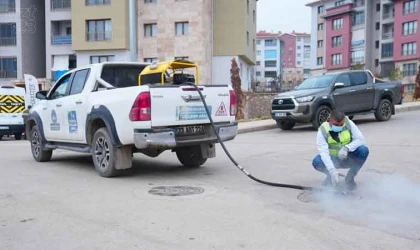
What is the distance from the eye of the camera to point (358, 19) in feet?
238

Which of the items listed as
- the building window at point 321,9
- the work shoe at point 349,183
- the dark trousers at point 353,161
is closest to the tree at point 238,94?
the dark trousers at point 353,161

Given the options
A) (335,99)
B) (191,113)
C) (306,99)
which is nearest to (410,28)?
(335,99)

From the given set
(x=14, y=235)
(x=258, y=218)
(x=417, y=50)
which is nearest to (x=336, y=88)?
(x=258, y=218)

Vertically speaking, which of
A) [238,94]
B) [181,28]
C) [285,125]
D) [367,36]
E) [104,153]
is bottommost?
[285,125]

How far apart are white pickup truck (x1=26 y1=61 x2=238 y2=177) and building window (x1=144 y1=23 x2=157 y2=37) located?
108 ft

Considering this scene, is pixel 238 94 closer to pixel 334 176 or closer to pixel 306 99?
pixel 306 99

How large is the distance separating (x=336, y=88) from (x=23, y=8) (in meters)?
39.5

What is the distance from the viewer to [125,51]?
136 feet

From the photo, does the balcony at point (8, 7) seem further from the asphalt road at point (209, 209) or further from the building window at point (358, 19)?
the building window at point (358, 19)

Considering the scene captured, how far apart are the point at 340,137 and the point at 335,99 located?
30.5ft

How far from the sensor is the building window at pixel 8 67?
45531mm

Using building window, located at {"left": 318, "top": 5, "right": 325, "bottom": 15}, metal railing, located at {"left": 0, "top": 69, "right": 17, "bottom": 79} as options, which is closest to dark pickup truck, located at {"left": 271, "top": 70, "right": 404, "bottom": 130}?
metal railing, located at {"left": 0, "top": 69, "right": 17, "bottom": 79}

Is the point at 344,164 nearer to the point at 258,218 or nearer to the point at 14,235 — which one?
the point at 258,218

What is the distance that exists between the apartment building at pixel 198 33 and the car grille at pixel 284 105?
24.6 metres
